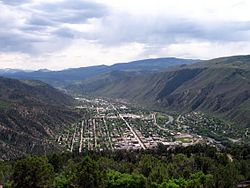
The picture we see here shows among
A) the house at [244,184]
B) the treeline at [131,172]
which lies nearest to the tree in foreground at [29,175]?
the treeline at [131,172]

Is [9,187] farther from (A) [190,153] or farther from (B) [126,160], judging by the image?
(A) [190,153]

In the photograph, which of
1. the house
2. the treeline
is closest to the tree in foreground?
the treeline

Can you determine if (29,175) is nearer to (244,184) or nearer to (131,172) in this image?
(131,172)

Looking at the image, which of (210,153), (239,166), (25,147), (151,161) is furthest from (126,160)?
(25,147)

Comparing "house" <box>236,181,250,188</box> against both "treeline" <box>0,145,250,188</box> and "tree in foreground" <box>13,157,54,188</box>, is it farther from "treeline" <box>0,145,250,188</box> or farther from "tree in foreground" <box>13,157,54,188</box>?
"tree in foreground" <box>13,157,54,188</box>

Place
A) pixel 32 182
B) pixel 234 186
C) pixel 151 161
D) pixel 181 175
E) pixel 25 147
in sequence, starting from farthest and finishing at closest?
pixel 25 147
pixel 151 161
pixel 181 175
pixel 234 186
pixel 32 182

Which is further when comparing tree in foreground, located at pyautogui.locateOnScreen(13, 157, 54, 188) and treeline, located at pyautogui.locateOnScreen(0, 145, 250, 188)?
treeline, located at pyautogui.locateOnScreen(0, 145, 250, 188)

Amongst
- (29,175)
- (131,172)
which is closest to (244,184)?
(131,172)

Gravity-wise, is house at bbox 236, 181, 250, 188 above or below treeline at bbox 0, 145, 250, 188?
below

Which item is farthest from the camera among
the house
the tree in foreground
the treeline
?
the house
